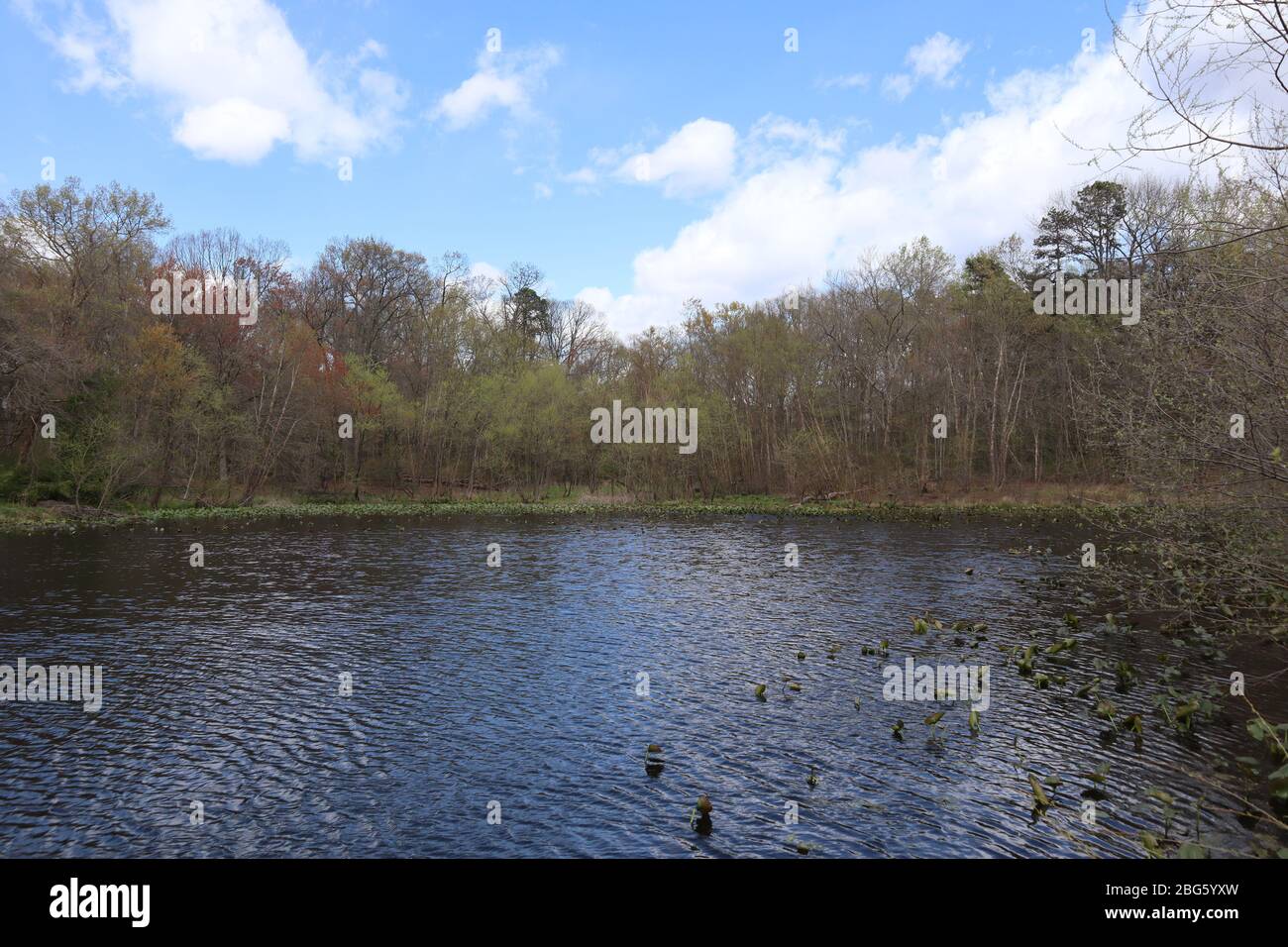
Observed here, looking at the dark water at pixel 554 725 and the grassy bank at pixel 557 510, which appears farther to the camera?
the grassy bank at pixel 557 510

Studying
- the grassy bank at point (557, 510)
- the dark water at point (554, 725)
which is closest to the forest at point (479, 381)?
the grassy bank at point (557, 510)

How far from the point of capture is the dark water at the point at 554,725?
286 inches

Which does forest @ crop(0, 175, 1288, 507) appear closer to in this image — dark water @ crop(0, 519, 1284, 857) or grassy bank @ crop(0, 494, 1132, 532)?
grassy bank @ crop(0, 494, 1132, 532)

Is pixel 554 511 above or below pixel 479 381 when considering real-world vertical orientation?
below

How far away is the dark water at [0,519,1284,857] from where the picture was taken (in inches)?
286

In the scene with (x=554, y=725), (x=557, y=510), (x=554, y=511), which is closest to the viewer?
(x=554, y=725)

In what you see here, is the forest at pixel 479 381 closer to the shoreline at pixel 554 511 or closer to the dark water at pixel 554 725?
the shoreline at pixel 554 511

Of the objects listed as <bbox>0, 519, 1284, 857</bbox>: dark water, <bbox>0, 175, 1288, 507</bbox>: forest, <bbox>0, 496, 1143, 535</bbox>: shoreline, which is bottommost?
<bbox>0, 519, 1284, 857</bbox>: dark water

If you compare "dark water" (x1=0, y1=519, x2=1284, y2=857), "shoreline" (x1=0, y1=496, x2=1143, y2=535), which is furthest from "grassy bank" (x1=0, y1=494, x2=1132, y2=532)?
"dark water" (x1=0, y1=519, x2=1284, y2=857)

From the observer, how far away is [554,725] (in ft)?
33.6

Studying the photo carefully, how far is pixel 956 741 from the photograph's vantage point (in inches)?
377

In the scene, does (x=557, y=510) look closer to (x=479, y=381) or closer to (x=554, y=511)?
(x=554, y=511)

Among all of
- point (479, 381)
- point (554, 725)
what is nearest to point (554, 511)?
point (479, 381)
